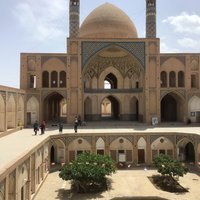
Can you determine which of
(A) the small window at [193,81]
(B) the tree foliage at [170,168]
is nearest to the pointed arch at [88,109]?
(A) the small window at [193,81]

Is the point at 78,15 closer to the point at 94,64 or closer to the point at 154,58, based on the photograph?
the point at 94,64

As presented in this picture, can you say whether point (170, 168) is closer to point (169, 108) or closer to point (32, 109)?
point (32, 109)

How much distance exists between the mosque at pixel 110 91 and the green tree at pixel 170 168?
106 inches

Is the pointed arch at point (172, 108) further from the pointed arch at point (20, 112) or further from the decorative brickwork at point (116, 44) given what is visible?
the pointed arch at point (20, 112)

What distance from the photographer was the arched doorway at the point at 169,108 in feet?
82.5

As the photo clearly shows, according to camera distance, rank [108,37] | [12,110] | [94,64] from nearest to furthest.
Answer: [12,110], [108,37], [94,64]

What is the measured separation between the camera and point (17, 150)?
1046cm

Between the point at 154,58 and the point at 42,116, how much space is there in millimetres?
10112

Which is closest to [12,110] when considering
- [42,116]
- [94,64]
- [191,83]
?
[42,116]

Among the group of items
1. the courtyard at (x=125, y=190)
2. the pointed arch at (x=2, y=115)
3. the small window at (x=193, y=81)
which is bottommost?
the courtyard at (x=125, y=190)

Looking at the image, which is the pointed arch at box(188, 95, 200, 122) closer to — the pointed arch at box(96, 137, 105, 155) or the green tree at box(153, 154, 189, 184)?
the pointed arch at box(96, 137, 105, 155)

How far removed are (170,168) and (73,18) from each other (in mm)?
17986

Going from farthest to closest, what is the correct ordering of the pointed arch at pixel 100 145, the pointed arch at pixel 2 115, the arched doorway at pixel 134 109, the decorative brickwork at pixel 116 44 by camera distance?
the arched doorway at pixel 134 109
the decorative brickwork at pixel 116 44
the pointed arch at pixel 100 145
the pointed arch at pixel 2 115

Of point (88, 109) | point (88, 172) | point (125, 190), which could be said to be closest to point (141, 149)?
point (125, 190)
